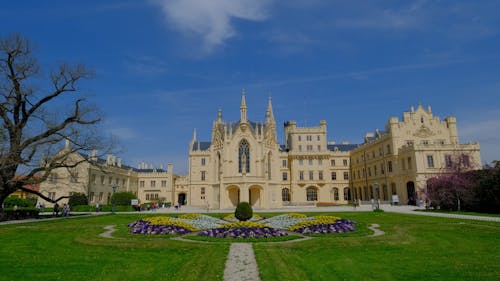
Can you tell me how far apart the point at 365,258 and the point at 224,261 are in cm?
507

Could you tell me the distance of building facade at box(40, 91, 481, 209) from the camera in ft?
166

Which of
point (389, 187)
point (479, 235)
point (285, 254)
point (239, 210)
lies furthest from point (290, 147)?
point (285, 254)

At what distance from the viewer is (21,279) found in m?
8.33

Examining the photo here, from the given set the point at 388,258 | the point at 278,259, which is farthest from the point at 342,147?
the point at 278,259

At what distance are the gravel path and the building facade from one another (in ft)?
92.1

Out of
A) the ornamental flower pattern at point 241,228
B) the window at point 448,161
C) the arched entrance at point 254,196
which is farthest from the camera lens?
the arched entrance at point 254,196

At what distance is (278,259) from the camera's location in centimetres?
1023

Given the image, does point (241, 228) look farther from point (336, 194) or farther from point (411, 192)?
point (336, 194)

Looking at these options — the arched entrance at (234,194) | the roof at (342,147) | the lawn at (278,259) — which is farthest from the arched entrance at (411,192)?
the lawn at (278,259)

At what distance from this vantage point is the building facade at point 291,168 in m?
50.5

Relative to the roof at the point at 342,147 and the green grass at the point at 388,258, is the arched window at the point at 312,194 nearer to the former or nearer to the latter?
the roof at the point at 342,147

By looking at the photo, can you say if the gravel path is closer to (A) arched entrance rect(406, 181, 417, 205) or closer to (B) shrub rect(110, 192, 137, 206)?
(B) shrub rect(110, 192, 137, 206)

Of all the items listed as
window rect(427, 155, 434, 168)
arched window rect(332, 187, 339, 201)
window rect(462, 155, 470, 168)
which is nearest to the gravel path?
window rect(462, 155, 470, 168)

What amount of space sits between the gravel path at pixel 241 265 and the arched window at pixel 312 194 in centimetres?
5924
